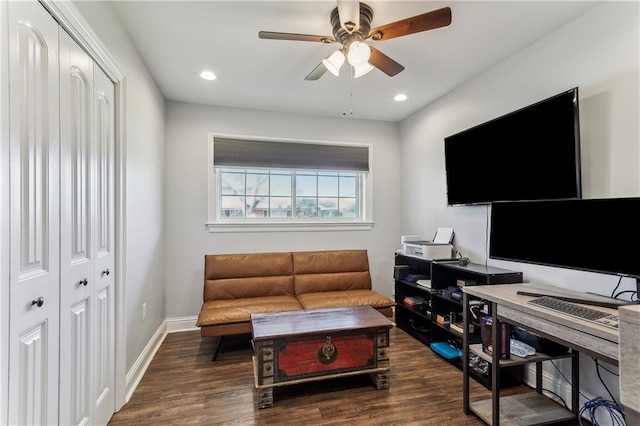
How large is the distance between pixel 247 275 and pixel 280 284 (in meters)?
0.38

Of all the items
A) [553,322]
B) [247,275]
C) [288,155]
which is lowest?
[247,275]

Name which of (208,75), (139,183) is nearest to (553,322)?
(139,183)

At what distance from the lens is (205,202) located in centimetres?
347

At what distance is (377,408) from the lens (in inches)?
78.1

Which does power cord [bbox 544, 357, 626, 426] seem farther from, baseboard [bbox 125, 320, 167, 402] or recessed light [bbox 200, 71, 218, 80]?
recessed light [bbox 200, 71, 218, 80]

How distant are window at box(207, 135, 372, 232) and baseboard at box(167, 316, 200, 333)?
3.48 feet

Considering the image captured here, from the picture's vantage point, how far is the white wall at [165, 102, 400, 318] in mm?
3373

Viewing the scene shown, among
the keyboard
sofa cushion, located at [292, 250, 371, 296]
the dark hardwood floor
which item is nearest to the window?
sofa cushion, located at [292, 250, 371, 296]

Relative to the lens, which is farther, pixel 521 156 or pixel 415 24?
pixel 521 156

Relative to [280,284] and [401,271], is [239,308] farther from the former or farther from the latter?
[401,271]

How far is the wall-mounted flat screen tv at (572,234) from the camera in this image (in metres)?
1.45

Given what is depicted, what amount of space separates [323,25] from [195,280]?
113 inches

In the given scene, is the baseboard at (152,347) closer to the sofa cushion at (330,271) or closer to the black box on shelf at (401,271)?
the sofa cushion at (330,271)

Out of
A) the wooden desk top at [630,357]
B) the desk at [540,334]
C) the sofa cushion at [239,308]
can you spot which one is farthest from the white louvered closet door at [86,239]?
the desk at [540,334]
